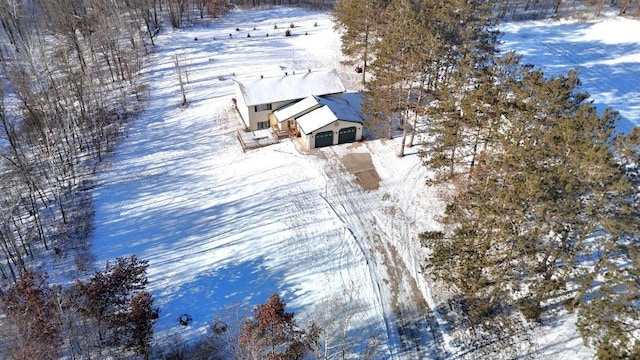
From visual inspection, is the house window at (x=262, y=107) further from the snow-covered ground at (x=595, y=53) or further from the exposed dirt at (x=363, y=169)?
the snow-covered ground at (x=595, y=53)

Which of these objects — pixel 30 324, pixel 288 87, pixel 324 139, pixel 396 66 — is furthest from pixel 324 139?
pixel 30 324

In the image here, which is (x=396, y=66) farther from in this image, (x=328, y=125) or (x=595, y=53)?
(x=595, y=53)

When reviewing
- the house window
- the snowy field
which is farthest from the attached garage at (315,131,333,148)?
the house window

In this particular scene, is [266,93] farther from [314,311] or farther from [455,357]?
[455,357]

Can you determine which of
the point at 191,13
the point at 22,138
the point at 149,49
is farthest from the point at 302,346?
the point at 191,13

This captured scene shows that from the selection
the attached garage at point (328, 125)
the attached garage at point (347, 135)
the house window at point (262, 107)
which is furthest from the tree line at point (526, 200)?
the house window at point (262, 107)

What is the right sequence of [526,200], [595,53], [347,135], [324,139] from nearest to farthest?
[526,200], [324,139], [347,135], [595,53]
